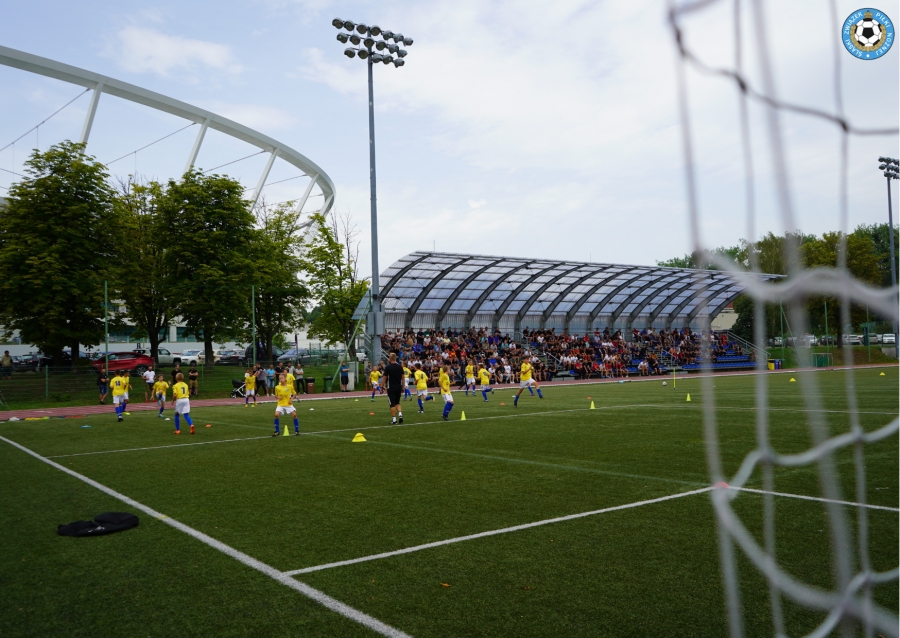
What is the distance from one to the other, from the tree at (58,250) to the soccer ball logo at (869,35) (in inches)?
1121

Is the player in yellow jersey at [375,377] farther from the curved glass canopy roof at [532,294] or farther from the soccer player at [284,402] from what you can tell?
the curved glass canopy roof at [532,294]

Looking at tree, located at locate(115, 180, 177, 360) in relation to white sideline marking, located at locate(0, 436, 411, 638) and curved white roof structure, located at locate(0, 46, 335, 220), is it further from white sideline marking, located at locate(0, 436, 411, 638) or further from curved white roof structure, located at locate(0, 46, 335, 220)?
white sideline marking, located at locate(0, 436, 411, 638)

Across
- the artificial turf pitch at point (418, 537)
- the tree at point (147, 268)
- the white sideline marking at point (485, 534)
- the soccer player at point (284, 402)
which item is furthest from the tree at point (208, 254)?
the white sideline marking at point (485, 534)

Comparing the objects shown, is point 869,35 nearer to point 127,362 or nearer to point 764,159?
point 764,159

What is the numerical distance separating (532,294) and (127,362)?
23.3 meters

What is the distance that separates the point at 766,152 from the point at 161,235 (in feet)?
110

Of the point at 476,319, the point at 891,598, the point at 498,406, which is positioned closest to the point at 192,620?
the point at 891,598

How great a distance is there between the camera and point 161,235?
32062 millimetres

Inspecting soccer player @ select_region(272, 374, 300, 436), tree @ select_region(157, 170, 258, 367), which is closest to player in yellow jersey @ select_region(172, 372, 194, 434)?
soccer player @ select_region(272, 374, 300, 436)

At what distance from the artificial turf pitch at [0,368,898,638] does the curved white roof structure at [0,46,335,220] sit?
33873 millimetres

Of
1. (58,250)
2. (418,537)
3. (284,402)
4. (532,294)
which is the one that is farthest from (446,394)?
(532,294)

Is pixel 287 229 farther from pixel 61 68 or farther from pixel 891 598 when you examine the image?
pixel 891 598

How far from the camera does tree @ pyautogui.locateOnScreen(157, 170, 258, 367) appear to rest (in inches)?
1227

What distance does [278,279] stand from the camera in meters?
37.3
